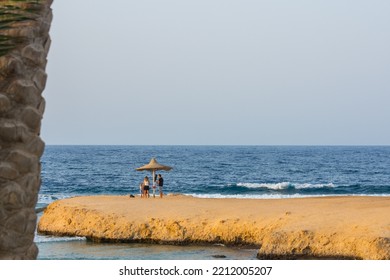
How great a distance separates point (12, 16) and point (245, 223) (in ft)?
62.5

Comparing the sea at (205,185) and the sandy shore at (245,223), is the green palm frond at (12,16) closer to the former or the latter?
the sandy shore at (245,223)

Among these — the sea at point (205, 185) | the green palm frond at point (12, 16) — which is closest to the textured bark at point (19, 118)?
the green palm frond at point (12, 16)

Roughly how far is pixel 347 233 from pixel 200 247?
194 inches

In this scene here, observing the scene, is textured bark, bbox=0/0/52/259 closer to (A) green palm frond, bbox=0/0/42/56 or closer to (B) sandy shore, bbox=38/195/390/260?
(A) green palm frond, bbox=0/0/42/56

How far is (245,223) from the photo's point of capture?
23344 millimetres

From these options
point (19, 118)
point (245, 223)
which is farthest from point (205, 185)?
point (19, 118)

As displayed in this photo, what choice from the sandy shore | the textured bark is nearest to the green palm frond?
the textured bark

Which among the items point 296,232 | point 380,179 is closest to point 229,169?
point 380,179

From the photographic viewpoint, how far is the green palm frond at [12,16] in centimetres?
479

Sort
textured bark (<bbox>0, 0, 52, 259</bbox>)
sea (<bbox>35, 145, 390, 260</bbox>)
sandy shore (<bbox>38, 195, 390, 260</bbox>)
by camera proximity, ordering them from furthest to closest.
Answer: sea (<bbox>35, 145, 390, 260</bbox>), sandy shore (<bbox>38, 195, 390, 260</bbox>), textured bark (<bbox>0, 0, 52, 259</bbox>)

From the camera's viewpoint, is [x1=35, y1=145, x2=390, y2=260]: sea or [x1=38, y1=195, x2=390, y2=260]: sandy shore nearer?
[x1=38, y1=195, x2=390, y2=260]: sandy shore

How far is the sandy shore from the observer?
64.9 ft

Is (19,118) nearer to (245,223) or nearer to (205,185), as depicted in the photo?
(245,223)

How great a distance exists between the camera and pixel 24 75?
4.84 m
